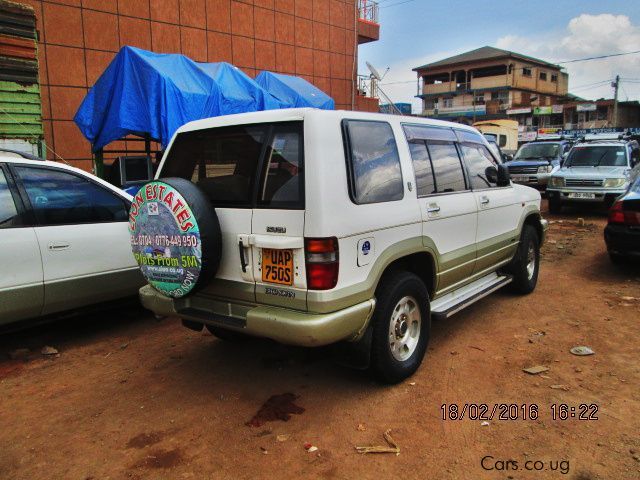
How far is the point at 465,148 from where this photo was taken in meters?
4.62

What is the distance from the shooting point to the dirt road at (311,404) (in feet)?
8.83

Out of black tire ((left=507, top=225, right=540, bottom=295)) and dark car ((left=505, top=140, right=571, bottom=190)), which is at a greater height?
dark car ((left=505, top=140, right=571, bottom=190))

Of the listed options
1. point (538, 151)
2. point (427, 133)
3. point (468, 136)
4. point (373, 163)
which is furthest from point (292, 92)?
point (538, 151)

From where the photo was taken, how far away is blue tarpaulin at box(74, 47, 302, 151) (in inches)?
326

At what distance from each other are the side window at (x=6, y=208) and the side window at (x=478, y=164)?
13.0 feet

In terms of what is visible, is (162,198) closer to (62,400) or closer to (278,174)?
(278,174)

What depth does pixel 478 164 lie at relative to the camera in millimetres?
4793

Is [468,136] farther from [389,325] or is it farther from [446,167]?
[389,325]

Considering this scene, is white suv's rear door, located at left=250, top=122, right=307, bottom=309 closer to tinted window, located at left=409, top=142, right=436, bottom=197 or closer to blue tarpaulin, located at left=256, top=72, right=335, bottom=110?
tinted window, located at left=409, top=142, right=436, bottom=197

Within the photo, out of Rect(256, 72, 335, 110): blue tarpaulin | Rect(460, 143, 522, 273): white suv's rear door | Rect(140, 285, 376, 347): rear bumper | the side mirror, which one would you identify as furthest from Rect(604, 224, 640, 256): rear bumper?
Rect(256, 72, 335, 110): blue tarpaulin

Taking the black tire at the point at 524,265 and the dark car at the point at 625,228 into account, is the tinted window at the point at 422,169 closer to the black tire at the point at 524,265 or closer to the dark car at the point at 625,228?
the black tire at the point at 524,265

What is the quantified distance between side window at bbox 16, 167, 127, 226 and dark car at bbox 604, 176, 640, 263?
605 cm

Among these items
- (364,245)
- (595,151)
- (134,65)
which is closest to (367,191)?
(364,245)

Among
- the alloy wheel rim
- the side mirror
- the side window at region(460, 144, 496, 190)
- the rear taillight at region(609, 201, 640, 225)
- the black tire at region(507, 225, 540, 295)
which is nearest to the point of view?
the alloy wheel rim
